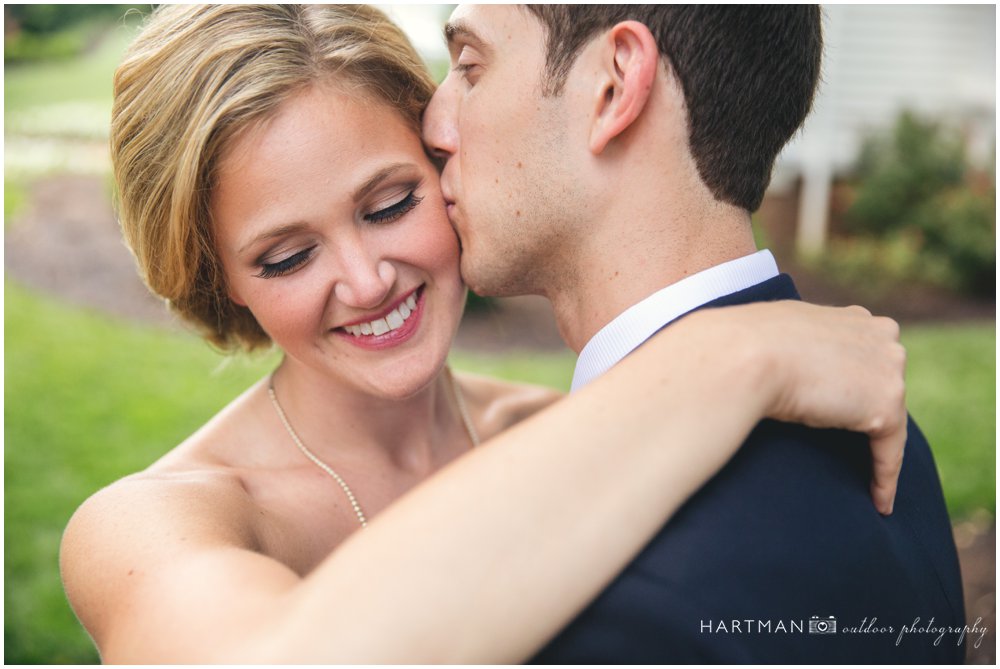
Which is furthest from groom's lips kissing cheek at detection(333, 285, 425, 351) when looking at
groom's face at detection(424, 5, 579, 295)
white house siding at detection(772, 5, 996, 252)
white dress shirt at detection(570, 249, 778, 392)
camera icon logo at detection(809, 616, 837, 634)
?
white house siding at detection(772, 5, 996, 252)

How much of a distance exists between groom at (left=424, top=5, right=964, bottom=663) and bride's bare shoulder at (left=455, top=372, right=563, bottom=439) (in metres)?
1.07

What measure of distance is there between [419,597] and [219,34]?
1.70 m

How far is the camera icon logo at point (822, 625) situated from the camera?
1.94 m

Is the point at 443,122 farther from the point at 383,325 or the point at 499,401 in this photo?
the point at 499,401

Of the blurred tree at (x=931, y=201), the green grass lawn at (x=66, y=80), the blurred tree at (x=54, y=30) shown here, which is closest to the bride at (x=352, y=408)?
the blurred tree at (x=931, y=201)

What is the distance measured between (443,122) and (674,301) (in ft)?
2.82

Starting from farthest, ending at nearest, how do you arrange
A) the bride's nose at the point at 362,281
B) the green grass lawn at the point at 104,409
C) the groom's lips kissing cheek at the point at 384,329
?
the green grass lawn at the point at 104,409, the groom's lips kissing cheek at the point at 384,329, the bride's nose at the point at 362,281

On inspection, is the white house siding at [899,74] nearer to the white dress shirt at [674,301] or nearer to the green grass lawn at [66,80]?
the green grass lawn at [66,80]

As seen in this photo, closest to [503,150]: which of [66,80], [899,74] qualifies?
[899,74]

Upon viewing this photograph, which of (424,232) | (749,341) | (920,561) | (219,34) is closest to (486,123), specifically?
(424,232)

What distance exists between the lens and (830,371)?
1.96 metres

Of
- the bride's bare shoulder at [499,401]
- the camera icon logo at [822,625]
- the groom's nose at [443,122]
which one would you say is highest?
the groom's nose at [443,122]

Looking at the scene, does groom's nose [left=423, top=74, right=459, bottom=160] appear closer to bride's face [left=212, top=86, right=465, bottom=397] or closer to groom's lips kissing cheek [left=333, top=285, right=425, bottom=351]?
bride's face [left=212, top=86, right=465, bottom=397]

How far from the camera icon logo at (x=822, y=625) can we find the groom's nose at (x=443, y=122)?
1.48 m
